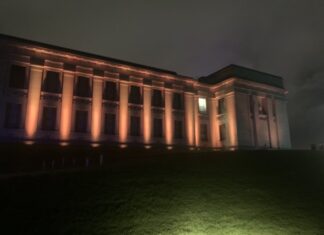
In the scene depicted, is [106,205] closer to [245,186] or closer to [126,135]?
[245,186]

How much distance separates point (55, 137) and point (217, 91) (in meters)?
29.0

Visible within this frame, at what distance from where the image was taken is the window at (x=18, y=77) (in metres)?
33.1

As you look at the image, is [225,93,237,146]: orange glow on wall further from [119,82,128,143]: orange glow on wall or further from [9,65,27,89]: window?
[9,65,27,89]: window

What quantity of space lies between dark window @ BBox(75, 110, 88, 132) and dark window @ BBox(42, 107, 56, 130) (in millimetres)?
2734

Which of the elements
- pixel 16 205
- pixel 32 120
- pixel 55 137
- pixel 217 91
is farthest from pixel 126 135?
pixel 16 205

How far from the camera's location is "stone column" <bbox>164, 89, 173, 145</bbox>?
4250 cm

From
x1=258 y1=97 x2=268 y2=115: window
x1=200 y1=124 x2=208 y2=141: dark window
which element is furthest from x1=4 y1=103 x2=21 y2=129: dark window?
x1=258 y1=97 x2=268 y2=115: window

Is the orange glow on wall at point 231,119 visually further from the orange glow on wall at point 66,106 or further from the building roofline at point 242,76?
the orange glow on wall at point 66,106

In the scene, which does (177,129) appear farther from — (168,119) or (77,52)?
(77,52)

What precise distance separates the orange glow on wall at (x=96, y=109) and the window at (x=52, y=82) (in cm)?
449

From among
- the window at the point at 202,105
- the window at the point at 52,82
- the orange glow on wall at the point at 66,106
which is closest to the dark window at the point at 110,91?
the orange glow on wall at the point at 66,106

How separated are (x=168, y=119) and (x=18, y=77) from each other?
20843 mm

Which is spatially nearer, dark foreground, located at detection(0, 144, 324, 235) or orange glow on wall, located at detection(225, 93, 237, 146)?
dark foreground, located at detection(0, 144, 324, 235)

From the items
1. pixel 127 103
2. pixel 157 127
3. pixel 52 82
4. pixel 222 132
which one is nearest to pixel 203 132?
pixel 222 132
